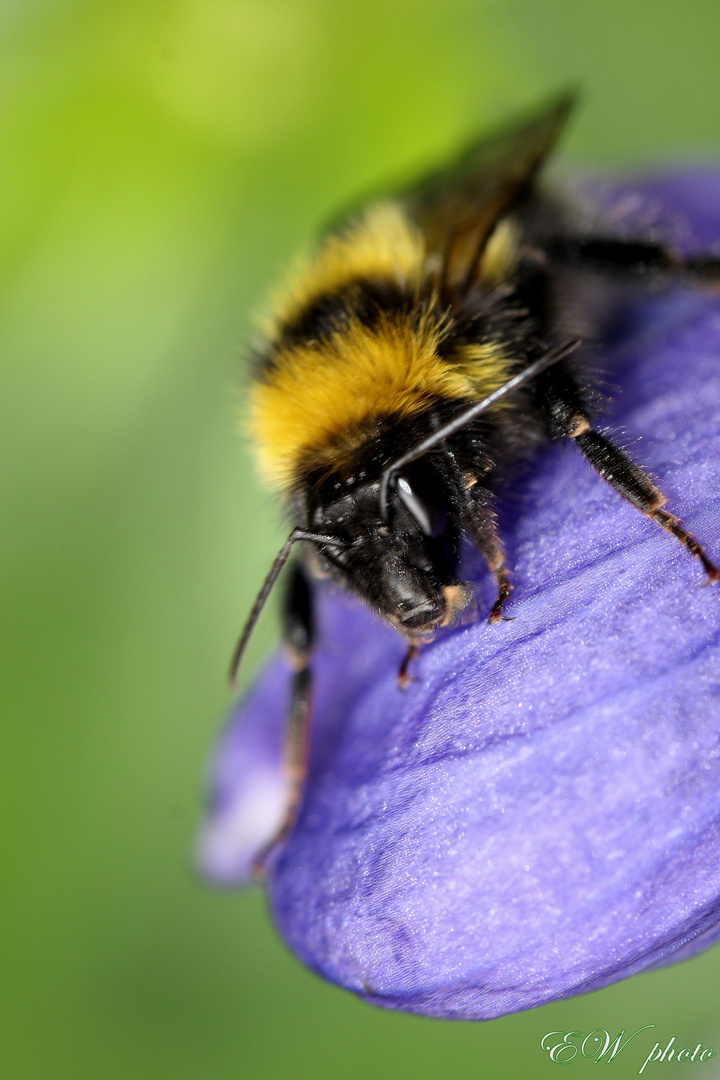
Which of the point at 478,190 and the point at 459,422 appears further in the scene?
the point at 478,190

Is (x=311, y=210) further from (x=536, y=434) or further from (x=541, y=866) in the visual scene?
(x=541, y=866)

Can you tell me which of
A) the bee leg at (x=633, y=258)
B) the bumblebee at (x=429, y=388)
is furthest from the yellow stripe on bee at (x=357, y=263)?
the bee leg at (x=633, y=258)

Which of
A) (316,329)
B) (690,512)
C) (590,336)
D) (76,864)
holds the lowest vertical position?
(76,864)

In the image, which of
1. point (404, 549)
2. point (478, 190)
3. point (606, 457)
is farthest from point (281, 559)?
point (478, 190)

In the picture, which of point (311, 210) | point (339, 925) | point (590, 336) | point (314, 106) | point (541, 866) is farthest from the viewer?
point (311, 210)

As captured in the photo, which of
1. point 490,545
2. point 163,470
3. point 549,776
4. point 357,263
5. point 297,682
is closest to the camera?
point 549,776

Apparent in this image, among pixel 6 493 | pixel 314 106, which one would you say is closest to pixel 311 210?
pixel 314 106

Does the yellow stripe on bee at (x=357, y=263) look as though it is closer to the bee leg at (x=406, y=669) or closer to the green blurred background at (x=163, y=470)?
the bee leg at (x=406, y=669)

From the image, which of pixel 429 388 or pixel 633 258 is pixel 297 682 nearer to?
pixel 429 388
